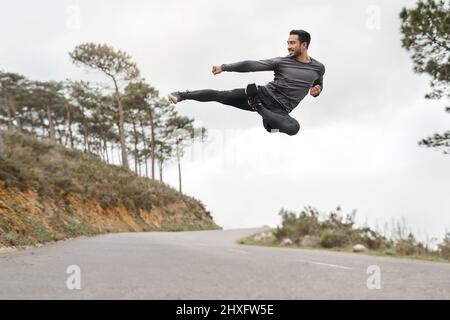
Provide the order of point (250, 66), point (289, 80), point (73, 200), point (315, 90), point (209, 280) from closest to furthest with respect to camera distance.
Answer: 1. point (250, 66)
2. point (289, 80)
3. point (315, 90)
4. point (209, 280)
5. point (73, 200)

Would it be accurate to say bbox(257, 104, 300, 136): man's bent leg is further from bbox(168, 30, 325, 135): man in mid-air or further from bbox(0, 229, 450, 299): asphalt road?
bbox(0, 229, 450, 299): asphalt road

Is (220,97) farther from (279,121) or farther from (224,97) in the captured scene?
(279,121)

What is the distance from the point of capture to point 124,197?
30.6 metres

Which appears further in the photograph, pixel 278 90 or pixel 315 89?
pixel 315 89

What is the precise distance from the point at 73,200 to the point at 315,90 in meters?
20.1

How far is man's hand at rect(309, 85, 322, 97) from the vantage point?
432cm

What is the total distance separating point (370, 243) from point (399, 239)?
0.95m

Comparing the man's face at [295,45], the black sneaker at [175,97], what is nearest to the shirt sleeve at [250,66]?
the man's face at [295,45]

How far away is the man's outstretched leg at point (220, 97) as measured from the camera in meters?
4.10

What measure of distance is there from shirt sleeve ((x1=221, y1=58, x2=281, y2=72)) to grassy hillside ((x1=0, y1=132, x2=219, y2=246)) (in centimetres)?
877

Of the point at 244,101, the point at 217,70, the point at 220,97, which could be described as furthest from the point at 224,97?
the point at 217,70

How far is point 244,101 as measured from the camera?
4.11m

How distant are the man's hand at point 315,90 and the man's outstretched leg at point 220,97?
61 centimetres
